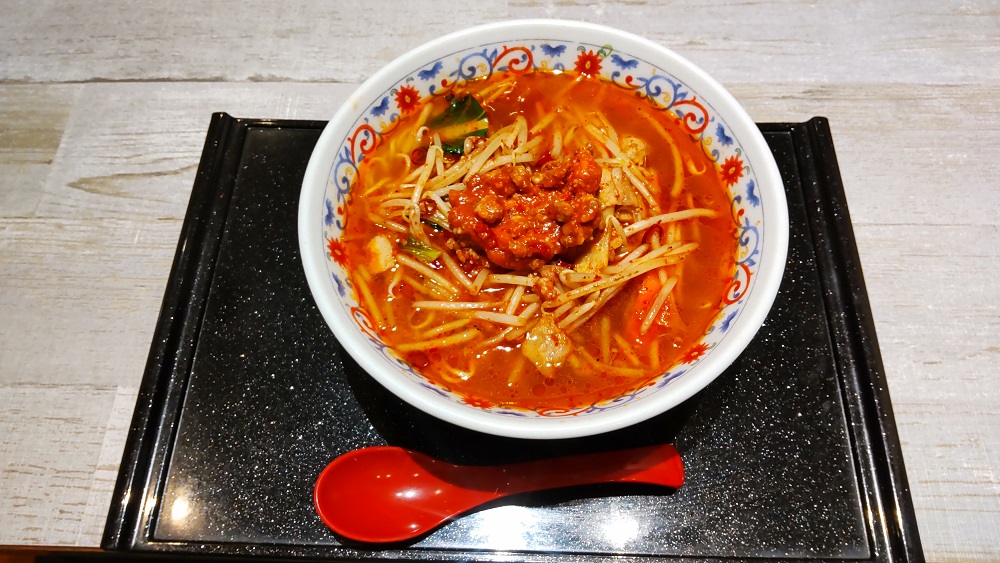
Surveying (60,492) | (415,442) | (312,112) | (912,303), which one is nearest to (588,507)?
(415,442)

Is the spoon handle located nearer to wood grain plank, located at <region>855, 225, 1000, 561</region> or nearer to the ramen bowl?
the ramen bowl

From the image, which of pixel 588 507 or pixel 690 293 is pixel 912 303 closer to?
pixel 690 293

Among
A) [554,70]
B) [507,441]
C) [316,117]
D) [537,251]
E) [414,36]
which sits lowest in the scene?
[507,441]

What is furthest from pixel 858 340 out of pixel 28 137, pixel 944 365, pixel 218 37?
pixel 28 137

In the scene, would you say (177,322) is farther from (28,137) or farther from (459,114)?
(28,137)

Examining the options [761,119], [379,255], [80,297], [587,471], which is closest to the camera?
[587,471]

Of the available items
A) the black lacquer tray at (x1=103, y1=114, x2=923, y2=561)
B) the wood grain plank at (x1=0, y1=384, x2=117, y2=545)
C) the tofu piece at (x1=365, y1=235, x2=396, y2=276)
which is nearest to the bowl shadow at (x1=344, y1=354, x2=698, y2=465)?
the black lacquer tray at (x1=103, y1=114, x2=923, y2=561)
